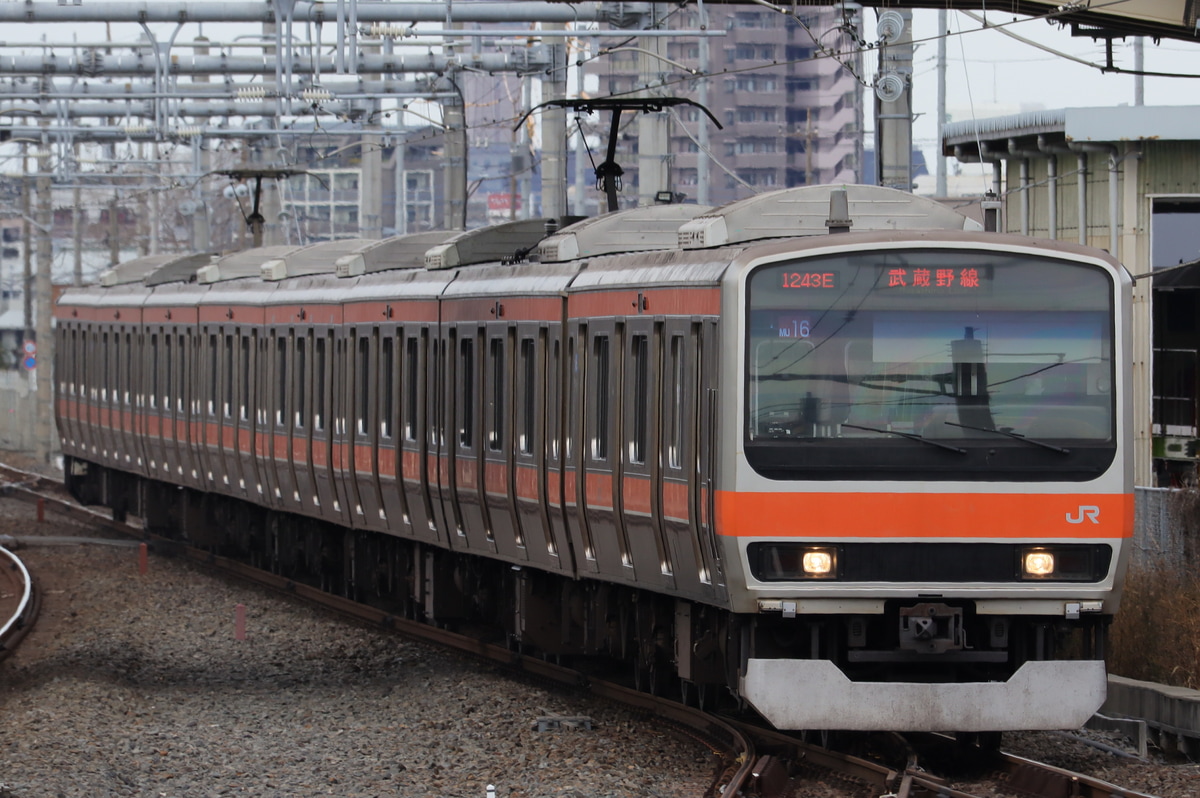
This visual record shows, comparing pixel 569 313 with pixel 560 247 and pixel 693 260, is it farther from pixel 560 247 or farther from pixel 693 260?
pixel 693 260

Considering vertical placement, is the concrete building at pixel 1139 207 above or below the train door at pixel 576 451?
above

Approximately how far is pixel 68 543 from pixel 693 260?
15.7 meters

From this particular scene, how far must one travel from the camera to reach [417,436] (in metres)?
16.1

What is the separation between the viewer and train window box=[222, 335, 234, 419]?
21.4 metres

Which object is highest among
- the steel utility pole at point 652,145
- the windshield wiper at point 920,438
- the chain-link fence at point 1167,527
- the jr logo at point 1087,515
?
the steel utility pole at point 652,145

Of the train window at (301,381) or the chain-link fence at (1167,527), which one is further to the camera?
the train window at (301,381)

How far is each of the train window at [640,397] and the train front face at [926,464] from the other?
147cm

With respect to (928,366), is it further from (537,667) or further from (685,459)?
(537,667)

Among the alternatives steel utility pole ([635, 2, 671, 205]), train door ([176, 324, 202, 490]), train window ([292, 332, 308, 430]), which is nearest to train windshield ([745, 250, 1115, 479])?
train window ([292, 332, 308, 430])

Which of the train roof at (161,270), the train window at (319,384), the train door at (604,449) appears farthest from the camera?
the train roof at (161,270)

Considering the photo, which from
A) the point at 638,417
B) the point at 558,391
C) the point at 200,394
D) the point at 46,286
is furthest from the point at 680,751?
the point at 46,286

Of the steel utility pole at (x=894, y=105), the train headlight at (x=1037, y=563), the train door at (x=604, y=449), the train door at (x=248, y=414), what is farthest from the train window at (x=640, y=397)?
the train door at (x=248, y=414)

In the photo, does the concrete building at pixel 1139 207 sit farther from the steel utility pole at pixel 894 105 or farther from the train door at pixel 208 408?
the train door at pixel 208 408

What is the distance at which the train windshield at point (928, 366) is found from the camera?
1003 cm
